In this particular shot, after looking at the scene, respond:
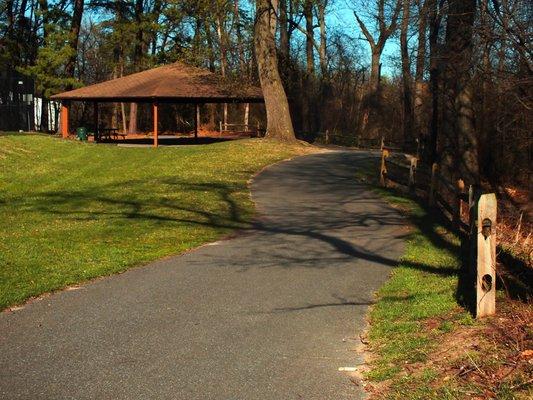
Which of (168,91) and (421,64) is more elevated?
(421,64)

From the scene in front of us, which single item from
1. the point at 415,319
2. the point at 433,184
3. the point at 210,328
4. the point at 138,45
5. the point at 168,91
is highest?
the point at 138,45

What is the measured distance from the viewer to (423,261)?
947cm

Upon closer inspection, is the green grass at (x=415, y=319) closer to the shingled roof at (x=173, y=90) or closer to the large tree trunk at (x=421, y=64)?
the large tree trunk at (x=421, y=64)

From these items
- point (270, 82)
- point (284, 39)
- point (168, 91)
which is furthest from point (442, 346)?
point (284, 39)

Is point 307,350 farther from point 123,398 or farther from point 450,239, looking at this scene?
point 450,239

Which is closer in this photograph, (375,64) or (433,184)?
(433,184)

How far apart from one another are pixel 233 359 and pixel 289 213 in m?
9.54

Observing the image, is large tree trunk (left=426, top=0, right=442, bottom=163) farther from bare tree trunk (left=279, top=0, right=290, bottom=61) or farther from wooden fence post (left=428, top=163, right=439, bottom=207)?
bare tree trunk (left=279, top=0, right=290, bottom=61)

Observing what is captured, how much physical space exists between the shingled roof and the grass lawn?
4.19 meters

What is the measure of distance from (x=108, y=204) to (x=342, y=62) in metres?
44.6

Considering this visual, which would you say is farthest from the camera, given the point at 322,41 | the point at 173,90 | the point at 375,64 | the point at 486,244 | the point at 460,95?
the point at 322,41

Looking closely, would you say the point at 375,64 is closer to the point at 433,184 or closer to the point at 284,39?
the point at 284,39

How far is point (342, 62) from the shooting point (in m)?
57.6

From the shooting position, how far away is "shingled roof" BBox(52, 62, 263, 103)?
1358 inches
